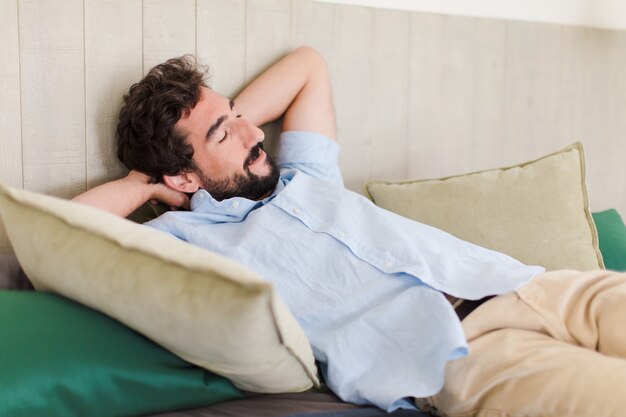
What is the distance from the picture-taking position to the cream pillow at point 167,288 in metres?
1.03

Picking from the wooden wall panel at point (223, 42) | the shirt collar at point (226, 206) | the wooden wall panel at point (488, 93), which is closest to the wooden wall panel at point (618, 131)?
the wooden wall panel at point (488, 93)

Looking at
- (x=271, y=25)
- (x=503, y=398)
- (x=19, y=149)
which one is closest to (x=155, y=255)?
(x=503, y=398)

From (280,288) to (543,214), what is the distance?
753 mm

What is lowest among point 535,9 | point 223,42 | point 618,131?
point 618,131

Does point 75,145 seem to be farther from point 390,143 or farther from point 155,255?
point 390,143

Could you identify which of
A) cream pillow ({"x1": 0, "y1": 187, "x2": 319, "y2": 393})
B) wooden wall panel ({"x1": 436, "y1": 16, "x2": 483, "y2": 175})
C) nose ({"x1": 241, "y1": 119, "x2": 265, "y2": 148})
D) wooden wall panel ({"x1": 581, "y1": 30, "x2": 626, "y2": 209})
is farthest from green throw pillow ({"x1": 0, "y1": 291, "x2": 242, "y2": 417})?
wooden wall panel ({"x1": 581, "y1": 30, "x2": 626, "y2": 209})

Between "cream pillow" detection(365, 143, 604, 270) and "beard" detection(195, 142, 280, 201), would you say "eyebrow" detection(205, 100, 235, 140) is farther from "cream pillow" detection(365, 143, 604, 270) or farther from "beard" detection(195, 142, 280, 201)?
"cream pillow" detection(365, 143, 604, 270)

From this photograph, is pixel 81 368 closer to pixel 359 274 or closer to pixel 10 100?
pixel 359 274

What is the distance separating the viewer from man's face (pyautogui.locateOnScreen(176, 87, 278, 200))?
5.59 ft

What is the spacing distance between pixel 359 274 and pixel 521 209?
23.4 inches

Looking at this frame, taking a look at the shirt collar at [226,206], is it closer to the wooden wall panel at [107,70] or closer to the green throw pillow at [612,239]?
the wooden wall panel at [107,70]

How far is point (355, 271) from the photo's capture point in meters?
1.50

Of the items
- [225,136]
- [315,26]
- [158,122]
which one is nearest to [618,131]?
[315,26]

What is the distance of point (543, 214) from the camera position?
6.26ft
